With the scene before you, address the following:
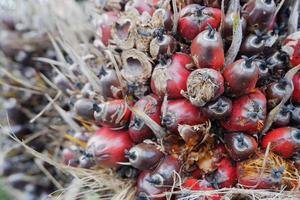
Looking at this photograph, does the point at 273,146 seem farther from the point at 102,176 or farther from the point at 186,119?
the point at 102,176

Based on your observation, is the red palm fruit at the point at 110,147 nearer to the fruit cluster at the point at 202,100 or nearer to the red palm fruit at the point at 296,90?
the fruit cluster at the point at 202,100

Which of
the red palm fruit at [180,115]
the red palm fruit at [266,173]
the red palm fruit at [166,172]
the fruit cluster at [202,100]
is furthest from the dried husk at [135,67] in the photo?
the red palm fruit at [266,173]

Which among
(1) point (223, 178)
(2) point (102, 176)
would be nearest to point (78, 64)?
(2) point (102, 176)

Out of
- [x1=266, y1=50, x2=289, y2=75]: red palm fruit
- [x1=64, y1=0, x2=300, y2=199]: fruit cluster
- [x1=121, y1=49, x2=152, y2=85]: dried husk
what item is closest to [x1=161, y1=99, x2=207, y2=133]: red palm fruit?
[x1=64, y1=0, x2=300, y2=199]: fruit cluster

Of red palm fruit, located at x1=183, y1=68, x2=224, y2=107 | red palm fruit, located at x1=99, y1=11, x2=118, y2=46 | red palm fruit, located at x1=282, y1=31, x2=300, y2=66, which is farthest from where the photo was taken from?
red palm fruit, located at x1=99, y1=11, x2=118, y2=46

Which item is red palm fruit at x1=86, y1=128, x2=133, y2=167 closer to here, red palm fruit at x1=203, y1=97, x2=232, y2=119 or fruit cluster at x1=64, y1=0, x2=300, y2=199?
fruit cluster at x1=64, y1=0, x2=300, y2=199

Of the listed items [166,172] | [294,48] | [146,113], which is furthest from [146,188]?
[294,48]
